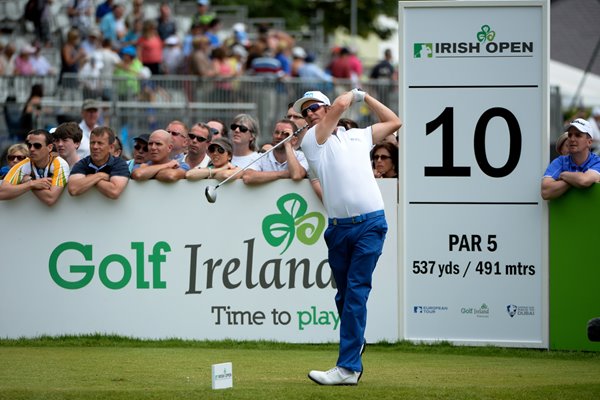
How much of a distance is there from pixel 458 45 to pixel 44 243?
4.65 m

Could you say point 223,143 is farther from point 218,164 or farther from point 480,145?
point 480,145

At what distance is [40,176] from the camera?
13.5m

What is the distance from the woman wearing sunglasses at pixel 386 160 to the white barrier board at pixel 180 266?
1.21 ft

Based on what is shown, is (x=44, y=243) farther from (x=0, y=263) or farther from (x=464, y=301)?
(x=464, y=301)

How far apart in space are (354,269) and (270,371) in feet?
4.36

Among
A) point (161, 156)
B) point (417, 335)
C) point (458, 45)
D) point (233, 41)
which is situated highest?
point (233, 41)

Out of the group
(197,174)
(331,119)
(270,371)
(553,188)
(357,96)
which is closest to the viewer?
(331,119)

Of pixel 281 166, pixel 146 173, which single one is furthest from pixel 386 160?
pixel 146 173

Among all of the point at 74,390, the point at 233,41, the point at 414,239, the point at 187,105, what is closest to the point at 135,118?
the point at 187,105

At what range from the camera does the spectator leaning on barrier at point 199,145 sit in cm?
1445

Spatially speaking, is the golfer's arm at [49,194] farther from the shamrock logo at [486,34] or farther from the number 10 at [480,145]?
the shamrock logo at [486,34]

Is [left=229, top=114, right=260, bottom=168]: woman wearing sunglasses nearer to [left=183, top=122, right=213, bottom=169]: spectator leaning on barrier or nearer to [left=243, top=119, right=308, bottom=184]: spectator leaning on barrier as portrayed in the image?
[left=183, top=122, right=213, bottom=169]: spectator leaning on barrier

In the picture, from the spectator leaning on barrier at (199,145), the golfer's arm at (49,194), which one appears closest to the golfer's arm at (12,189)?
the golfer's arm at (49,194)

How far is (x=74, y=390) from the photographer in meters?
9.48
